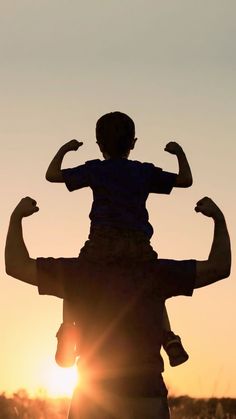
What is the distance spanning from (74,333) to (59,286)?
37 centimetres

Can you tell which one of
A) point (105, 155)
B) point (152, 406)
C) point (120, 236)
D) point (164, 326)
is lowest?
point (152, 406)

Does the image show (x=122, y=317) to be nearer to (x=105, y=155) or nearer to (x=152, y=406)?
(x=152, y=406)

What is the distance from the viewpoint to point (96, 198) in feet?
32.3

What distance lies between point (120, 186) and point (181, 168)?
1.95 ft

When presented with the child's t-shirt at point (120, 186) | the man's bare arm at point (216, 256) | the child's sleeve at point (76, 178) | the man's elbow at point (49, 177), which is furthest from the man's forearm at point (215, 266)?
the man's elbow at point (49, 177)

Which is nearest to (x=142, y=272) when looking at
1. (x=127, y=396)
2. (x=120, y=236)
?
(x=120, y=236)

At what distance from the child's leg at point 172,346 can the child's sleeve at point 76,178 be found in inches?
47.1

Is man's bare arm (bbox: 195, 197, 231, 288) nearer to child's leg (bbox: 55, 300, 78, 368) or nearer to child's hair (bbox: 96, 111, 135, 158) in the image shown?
child's hair (bbox: 96, 111, 135, 158)

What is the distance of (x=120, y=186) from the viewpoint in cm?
981

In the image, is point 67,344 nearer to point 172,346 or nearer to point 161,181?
point 172,346

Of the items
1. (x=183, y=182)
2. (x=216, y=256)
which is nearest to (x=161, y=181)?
(x=183, y=182)

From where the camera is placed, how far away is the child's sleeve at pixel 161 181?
32.9ft

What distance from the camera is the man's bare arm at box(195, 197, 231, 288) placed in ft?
31.7

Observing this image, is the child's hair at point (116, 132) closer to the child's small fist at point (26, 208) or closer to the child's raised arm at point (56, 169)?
the child's raised arm at point (56, 169)
